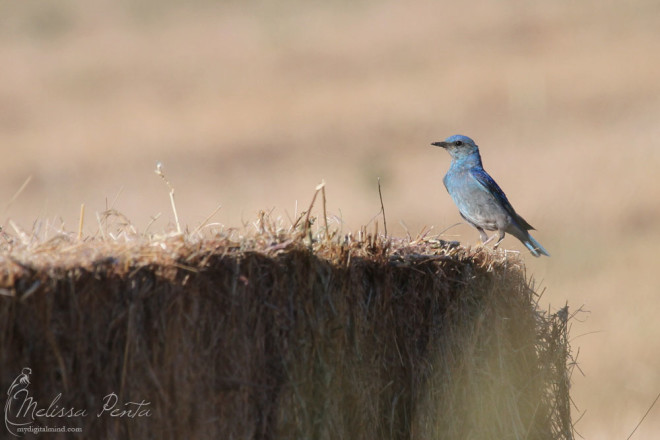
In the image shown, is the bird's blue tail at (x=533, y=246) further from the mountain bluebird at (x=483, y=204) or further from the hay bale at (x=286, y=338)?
the hay bale at (x=286, y=338)

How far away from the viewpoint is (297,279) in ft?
13.7

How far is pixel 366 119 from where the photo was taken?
1097 inches

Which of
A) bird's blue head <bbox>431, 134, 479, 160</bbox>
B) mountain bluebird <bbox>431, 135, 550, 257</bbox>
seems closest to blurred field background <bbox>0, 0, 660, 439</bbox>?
mountain bluebird <bbox>431, 135, 550, 257</bbox>

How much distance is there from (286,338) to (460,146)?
4393 mm

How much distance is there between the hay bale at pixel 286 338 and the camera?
3.48 metres

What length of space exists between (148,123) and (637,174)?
16.7 m

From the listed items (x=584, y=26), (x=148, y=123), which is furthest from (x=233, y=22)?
(x=584, y=26)

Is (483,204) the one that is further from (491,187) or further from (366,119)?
(366,119)

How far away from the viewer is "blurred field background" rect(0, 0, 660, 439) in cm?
1680

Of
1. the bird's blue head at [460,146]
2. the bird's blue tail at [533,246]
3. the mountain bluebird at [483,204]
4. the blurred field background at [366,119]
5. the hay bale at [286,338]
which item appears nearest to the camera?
the hay bale at [286,338]

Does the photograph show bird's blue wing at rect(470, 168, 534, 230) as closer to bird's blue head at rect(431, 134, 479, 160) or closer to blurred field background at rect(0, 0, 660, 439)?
bird's blue head at rect(431, 134, 479, 160)

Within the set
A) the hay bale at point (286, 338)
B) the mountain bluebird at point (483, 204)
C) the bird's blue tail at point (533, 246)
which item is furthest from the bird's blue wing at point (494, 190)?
the hay bale at point (286, 338)

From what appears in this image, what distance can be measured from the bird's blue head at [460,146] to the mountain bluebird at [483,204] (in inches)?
4.5

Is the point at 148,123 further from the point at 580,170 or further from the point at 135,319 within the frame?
the point at 135,319
